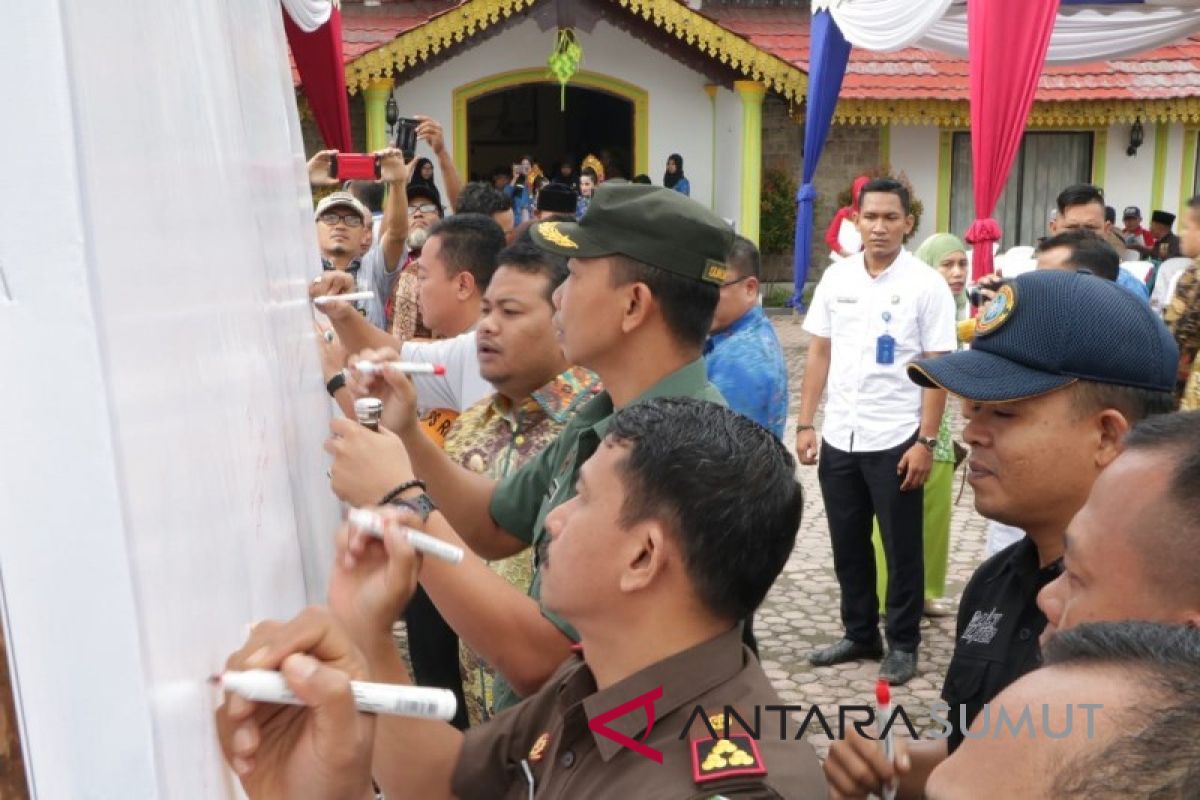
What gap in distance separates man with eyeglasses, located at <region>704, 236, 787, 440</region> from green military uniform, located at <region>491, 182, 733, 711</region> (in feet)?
3.87

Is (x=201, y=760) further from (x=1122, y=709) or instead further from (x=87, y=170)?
(x=1122, y=709)

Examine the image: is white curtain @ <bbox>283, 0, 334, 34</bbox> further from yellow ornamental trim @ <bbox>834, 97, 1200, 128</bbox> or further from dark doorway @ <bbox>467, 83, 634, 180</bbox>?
dark doorway @ <bbox>467, 83, 634, 180</bbox>

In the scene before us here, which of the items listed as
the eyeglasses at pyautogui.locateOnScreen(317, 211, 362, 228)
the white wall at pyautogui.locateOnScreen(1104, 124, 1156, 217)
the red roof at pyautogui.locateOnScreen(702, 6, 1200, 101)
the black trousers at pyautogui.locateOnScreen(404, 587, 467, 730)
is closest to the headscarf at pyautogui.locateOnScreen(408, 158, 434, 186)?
the eyeglasses at pyautogui.locateOnScreen(317, 211, 362, 228)

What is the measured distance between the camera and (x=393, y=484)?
1447 mm

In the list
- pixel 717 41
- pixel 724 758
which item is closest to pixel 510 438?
pixel 724 758

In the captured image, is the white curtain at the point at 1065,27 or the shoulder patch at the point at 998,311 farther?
the white curtain at the point at 1065,27

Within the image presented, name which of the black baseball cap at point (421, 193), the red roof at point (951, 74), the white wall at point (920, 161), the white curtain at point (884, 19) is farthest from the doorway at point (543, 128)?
the black baseball cap at point (421, 193)

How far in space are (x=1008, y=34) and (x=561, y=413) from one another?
457cm

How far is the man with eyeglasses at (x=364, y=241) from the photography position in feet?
13.4

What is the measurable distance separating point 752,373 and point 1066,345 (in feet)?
5.55

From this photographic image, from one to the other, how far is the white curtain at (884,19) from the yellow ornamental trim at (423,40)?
4.92 m

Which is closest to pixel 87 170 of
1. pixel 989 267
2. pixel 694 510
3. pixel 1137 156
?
pixel 694 510

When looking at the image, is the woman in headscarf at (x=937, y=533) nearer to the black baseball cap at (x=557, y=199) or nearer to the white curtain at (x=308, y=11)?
the black baseball cap at (x=557, y=199)

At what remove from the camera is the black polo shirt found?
1.45 metres
